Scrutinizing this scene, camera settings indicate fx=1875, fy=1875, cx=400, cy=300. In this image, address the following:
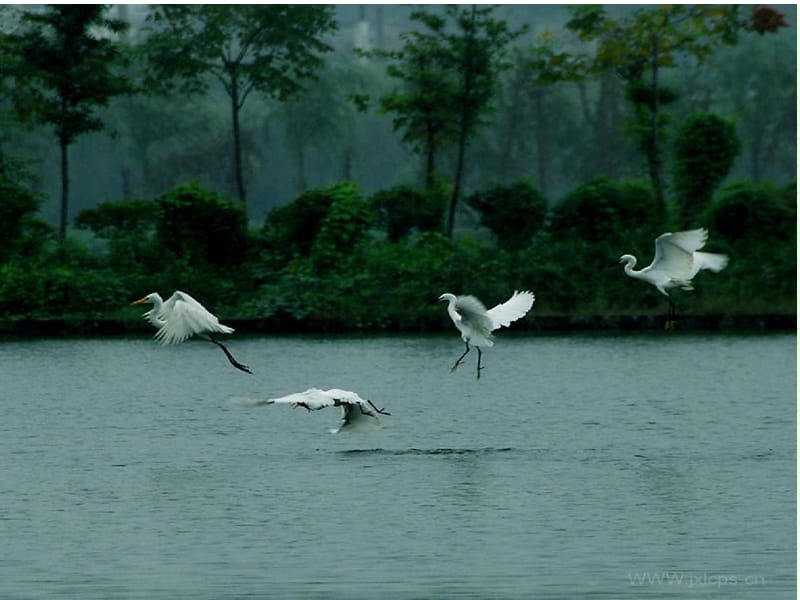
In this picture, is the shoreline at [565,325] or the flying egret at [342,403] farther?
the shoreline at [565,325]

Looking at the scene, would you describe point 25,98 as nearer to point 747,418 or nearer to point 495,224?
point 495,224

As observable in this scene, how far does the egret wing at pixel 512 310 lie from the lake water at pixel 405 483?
1490 mm

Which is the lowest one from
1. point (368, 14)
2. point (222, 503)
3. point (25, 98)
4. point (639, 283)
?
point (222, 503)

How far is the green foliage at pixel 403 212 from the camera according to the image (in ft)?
135

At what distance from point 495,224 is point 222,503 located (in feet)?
79.8

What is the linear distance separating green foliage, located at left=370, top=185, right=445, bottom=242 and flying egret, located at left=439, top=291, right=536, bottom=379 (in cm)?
2149

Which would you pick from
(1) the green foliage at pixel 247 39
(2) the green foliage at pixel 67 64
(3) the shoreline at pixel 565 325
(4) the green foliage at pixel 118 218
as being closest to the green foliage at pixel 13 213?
(4) the green foliage at pixel 118 218

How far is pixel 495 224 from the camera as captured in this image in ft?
133

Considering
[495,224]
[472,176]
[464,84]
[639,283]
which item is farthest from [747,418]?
[472,176]

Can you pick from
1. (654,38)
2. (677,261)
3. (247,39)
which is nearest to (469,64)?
(654,38)

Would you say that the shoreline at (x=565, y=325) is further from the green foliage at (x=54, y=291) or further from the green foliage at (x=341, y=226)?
the green foliage at (x=341, y=226)

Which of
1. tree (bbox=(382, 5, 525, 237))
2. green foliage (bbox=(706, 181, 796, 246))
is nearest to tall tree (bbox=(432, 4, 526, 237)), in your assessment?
tree (bbox=(382, 5, 525, 237))

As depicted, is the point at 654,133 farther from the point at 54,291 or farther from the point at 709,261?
the point at 709,261

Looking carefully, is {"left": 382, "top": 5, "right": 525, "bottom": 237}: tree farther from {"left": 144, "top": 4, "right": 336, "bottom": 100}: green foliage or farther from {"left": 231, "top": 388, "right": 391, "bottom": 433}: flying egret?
{"left": 231, "top": 388, "right": 391, "bottom": 433}: flying egret
